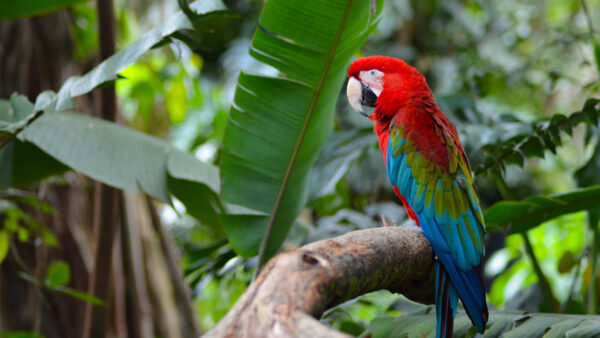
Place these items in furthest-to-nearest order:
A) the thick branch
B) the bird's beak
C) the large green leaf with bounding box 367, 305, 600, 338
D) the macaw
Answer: the bird's beak
the macaw
the large green leaf with bounding box 367, 305, 600, 338
the thick branch

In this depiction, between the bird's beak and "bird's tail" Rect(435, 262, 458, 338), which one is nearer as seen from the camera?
"bird's tail" Rect(435, 262, 458, 338)

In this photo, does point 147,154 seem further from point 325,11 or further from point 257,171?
point 325,11

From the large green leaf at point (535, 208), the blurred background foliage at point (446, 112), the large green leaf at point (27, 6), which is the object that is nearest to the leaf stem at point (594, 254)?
the blurred background foliage at point (446, 112)

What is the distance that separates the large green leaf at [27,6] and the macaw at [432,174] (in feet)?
2.31

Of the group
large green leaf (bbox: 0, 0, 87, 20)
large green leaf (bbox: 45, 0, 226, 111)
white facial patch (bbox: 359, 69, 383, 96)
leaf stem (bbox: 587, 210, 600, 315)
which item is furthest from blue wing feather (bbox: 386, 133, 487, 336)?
large green leaf (bbox: 0, 0, 87, 20)

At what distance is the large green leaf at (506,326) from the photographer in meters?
0.69

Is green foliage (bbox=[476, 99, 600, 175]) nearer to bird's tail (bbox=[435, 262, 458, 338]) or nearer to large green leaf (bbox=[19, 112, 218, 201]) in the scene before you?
bird's tail (bbox=[435, 262, 458, 338])

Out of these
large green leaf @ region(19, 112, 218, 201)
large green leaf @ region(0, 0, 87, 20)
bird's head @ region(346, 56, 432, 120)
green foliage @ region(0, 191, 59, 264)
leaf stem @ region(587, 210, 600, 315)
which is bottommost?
green foliage @ region(0, 191, 59, 264)

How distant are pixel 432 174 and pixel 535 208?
0.68 ft

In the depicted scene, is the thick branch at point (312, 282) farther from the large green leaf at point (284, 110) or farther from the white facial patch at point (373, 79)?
the white facial patch at point (373, 79)

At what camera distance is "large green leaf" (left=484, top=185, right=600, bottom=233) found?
0.90 metres

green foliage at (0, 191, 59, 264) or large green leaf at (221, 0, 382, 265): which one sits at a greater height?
large green leaf at (221, 0, 382, 265)

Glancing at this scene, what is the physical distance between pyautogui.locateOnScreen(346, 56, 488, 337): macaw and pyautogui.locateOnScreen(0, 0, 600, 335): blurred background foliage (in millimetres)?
143

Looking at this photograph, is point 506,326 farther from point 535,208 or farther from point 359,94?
point 359,94
